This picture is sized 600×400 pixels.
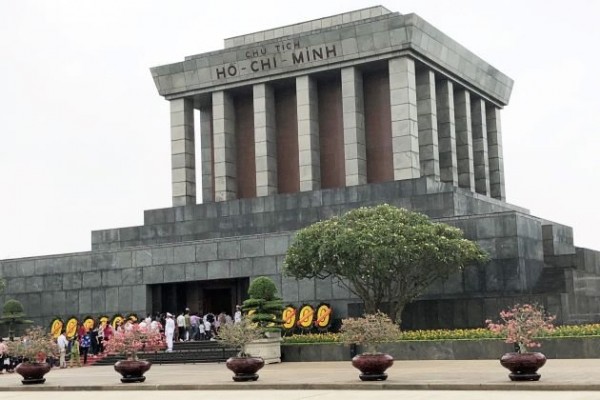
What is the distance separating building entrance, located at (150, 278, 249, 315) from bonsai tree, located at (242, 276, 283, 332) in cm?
1076

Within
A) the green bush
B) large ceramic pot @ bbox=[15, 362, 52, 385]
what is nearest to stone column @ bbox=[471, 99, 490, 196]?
the green bush

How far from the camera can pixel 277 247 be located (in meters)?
41.5

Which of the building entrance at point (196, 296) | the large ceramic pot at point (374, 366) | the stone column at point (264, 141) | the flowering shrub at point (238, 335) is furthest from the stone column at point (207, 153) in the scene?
the large ceramic pot at point (374, 366)

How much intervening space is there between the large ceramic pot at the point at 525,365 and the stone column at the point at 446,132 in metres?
28.8

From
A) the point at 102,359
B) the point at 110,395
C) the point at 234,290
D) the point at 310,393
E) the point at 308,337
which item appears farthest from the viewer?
the point at 234,290

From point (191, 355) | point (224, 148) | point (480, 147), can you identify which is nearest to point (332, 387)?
point (191, 355)

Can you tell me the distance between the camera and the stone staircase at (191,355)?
119ft

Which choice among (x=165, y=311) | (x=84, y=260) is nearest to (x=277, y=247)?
(x=165, y=311)

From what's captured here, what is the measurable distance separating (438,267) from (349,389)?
13.4 meters

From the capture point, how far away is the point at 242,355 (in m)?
25.4

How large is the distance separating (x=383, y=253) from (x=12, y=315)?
2068 centimetres

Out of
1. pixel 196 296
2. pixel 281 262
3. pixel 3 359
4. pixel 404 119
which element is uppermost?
pixel 404 119

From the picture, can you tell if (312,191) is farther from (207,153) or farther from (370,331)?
(370,331)

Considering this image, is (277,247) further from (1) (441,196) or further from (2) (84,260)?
(2) (84,260)
